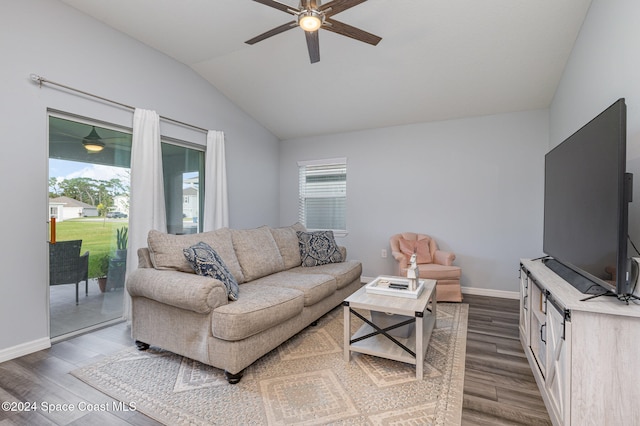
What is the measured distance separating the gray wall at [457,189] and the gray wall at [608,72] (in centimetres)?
93

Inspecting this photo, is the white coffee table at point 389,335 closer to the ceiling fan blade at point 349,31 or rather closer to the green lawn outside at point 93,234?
the ceiling fan blade at point 349,31

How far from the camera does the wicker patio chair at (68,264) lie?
2623mm

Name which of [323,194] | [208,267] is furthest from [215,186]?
[208,267]

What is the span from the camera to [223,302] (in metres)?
2.05

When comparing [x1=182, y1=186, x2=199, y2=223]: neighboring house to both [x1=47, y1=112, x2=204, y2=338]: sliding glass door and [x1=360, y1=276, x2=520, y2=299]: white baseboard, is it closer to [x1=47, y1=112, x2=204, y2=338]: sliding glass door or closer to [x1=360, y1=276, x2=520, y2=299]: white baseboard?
[x1=47, y1=112, x2=204, y2=338]: sliding glass door

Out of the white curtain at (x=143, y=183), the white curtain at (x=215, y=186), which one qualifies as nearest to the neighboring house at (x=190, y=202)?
the white curtain at (x=215, y=186)

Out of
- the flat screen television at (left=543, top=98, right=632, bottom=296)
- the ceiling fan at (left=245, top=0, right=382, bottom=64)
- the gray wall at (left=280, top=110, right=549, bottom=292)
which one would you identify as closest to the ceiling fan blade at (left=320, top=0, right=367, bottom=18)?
the ceiling fan at (left=245, top=0, right=382, bottom=64)

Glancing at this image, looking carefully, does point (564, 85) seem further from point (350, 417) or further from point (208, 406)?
point (208, 406)

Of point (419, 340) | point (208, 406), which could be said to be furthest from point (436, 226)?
point (208, 406)

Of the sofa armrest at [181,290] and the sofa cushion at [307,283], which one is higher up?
the sofa armrest at [181,290]

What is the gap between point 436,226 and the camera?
4328 mm

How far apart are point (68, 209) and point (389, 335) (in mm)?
3037

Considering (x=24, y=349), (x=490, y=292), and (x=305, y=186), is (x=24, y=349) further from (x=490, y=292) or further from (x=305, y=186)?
(x=490, y=292)

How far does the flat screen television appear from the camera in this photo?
137 cm
